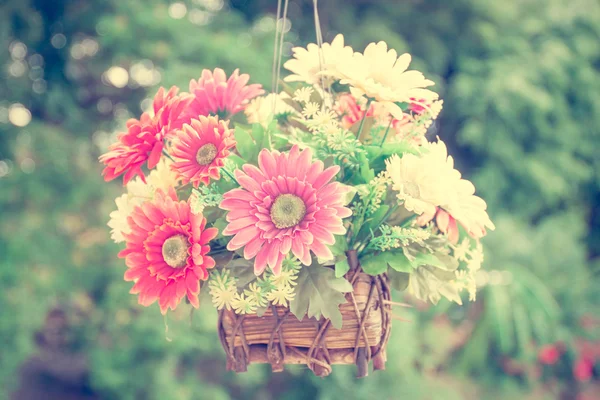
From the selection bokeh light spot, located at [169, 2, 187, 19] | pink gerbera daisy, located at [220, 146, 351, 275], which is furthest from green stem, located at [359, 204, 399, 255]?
bokeh light spot, located at [169, 2, 187, 19]

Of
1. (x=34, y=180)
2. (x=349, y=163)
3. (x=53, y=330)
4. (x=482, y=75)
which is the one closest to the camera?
(x=349, y=163)

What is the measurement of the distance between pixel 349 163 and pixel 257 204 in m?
0.16

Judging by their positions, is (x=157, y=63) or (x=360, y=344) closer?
(x=360, y=344)

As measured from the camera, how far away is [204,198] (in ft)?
2.06

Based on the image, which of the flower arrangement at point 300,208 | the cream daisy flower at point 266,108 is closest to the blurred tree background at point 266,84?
the cream daisy flower at point 266,108

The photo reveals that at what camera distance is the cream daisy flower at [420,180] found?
632 millimetres

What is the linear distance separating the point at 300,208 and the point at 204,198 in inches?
4.5

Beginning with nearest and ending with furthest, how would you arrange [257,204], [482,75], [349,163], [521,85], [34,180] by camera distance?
[257,204], [349,163], [34,180], [521,85], [482,75]

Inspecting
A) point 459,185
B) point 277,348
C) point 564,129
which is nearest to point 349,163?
point 459,185

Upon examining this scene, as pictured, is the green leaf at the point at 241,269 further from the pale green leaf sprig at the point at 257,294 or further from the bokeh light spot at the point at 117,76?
the bokeh light spot at the point at 117,76

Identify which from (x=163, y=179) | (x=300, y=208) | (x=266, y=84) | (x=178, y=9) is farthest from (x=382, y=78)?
(x=178, y=9)

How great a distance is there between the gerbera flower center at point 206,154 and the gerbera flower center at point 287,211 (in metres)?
0.10

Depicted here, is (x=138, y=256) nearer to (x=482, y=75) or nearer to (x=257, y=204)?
(x=257, y=204)

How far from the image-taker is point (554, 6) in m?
3.06
